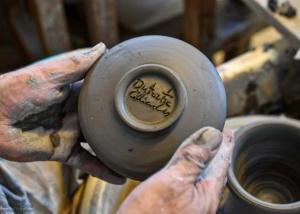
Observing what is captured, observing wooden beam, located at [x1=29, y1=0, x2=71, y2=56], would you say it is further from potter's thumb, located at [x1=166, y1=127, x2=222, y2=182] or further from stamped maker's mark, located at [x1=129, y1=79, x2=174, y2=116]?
potter's thumb, located at [x1=166, y1=127, x2=222, y2=182]

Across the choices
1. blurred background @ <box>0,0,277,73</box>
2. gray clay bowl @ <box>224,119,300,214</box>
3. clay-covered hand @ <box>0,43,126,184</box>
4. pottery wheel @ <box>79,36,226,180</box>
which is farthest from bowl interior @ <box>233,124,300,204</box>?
blurred background @ <box>0,0,277,73</box>

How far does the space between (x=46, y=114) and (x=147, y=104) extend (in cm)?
33

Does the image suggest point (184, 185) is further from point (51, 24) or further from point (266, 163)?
point (51, 24)

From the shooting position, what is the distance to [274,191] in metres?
1.06

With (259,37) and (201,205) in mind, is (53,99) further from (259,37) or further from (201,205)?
(259,37)

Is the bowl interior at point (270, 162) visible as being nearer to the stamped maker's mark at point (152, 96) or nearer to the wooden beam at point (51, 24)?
the stamped maker's mark at point (152, 96)

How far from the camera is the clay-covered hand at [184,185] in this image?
65 cm

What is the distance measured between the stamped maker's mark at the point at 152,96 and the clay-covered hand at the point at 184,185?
0.09 meters

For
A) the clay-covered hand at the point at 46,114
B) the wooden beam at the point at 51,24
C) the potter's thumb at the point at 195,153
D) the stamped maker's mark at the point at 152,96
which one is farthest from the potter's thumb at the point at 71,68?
the wooden beam at the point at 51,24

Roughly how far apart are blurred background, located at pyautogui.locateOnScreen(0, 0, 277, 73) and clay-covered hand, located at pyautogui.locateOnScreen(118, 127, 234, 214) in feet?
3.39

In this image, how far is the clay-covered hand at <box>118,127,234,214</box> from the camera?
0.65 metres

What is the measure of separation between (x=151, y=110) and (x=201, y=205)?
220 millimetres

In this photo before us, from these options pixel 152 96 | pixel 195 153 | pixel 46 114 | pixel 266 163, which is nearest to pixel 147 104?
pixel 152 96

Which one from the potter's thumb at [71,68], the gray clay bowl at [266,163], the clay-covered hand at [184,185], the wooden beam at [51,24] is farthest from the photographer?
the wooden beam at [51,24]
